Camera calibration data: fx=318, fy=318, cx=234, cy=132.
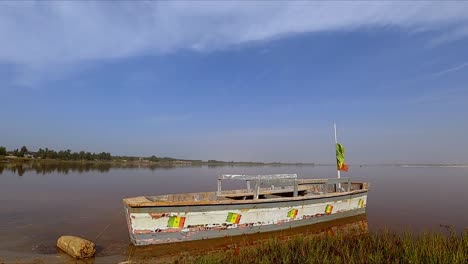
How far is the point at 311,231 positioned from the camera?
12508 millimetres

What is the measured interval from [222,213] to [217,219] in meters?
0.24

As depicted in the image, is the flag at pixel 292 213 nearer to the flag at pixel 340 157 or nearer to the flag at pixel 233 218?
the flag at pixel 233 218

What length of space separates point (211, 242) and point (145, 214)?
2331 millimetres

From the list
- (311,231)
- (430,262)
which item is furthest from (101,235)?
(430,262)

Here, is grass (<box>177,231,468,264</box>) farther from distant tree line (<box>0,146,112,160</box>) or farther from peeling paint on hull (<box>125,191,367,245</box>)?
distant tree line (<box>0,146,112,160</box>)

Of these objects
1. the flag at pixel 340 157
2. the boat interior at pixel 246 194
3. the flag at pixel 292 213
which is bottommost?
the flag at pixel 292 213

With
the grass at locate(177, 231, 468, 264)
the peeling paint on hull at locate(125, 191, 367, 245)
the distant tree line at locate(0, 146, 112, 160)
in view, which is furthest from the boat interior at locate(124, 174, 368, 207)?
the distant tree line at locate(0, 146, 112, 160)

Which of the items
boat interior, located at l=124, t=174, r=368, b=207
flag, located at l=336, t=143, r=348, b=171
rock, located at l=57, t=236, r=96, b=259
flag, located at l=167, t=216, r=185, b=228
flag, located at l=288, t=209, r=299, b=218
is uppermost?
flag, located at l=336, t=143, r=348, b=171

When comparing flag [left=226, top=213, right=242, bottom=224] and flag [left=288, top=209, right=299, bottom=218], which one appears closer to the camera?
flag [left=226, top=213, right=242, bottom=224]

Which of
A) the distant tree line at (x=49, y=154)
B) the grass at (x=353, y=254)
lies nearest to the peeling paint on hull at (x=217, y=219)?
the grass at (x=353, y=254)

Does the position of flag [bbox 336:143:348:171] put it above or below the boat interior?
above

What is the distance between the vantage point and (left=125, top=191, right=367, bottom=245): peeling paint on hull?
910cm

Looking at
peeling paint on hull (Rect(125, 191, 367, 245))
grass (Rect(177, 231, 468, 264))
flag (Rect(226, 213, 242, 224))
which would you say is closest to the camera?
grass (Rect(177, 231, 468, 264))

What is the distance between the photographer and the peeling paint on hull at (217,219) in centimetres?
910
